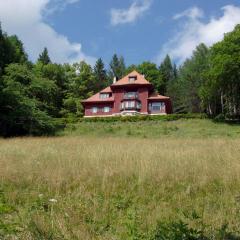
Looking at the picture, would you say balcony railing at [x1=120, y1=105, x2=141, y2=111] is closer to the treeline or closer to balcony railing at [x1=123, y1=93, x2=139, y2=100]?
balcony railing at [x1=123, y1=93, x2=139, y2=100]

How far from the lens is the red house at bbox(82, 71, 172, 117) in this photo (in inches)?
2810

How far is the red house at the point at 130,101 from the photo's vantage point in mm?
71375

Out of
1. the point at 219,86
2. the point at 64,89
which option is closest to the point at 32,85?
the point at 219,86

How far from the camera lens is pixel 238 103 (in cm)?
6619

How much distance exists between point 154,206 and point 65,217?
5.05ft

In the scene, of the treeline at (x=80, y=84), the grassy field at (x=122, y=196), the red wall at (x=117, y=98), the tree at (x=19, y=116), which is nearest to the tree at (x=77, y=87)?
the treeline at (x=80, y=84)

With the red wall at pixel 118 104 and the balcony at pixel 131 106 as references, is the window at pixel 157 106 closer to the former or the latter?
the red wall at pixel 118 104

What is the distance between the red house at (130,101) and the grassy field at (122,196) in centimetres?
5992

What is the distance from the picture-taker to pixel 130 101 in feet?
235

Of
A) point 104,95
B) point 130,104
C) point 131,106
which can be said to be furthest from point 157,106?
point 104,95

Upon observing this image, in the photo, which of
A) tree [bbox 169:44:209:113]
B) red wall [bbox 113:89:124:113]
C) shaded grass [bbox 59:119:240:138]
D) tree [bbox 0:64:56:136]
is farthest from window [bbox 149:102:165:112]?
tree [bbox 0:64:56:136]

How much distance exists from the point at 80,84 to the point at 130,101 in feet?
59.7

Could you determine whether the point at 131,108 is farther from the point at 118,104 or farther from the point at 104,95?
the point at 104,95

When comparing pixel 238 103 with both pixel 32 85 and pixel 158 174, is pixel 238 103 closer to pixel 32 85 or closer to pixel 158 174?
pixel 32 85
